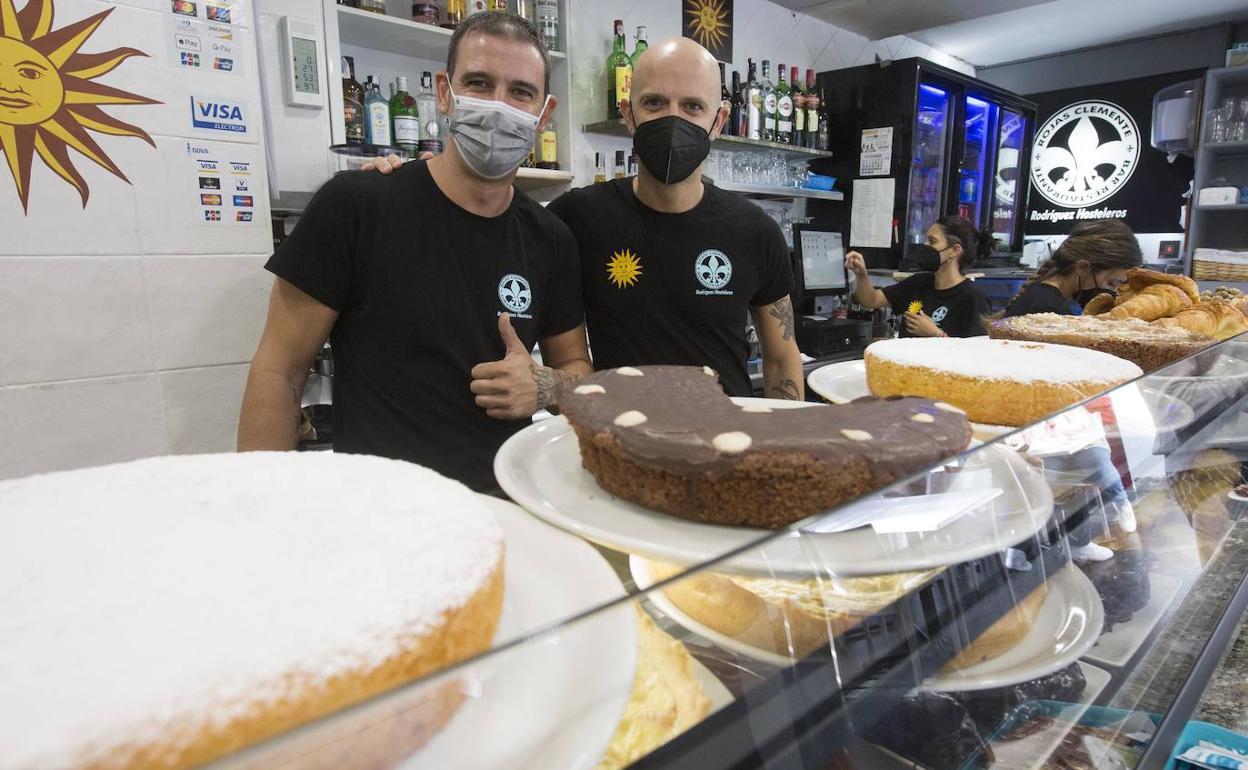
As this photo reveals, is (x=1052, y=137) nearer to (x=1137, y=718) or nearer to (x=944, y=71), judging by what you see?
(x=944, y=71)

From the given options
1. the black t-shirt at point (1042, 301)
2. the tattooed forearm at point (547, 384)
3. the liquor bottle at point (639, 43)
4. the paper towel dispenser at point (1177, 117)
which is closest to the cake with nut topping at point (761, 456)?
the tattooed forearm at point (547, 384)

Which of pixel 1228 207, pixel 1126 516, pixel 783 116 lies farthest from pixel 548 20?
pixel 1228 207

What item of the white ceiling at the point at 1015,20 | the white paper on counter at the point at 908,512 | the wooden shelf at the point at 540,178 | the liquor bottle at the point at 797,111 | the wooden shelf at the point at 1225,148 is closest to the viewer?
the white paper on counter at the point at 908,512

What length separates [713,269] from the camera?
211cm

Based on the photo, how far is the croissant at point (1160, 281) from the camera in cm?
181

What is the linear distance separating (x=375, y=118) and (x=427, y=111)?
0.86 ft

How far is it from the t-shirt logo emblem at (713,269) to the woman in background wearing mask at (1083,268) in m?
1.84

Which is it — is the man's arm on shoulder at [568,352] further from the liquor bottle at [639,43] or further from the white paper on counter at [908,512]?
the liquor bottle at [639,43]

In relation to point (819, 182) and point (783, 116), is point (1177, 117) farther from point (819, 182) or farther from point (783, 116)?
point (783, 116)

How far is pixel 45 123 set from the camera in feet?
7.67

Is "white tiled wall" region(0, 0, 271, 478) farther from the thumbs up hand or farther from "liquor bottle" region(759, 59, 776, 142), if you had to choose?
"liquor bottle" region(759, 59, 776, 142)

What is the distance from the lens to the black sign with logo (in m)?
7.32

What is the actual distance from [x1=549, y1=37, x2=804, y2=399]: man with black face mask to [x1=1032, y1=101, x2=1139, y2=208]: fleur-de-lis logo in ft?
24.7

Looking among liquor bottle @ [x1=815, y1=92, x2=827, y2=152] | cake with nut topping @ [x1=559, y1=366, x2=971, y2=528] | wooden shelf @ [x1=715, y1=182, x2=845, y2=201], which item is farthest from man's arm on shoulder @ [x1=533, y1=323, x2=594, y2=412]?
liquor bottle @ [x1=815, y1=92, x2=827, y2=152]
